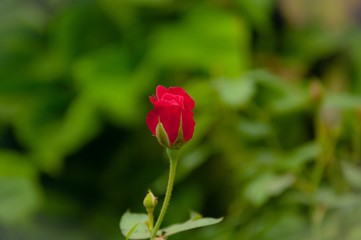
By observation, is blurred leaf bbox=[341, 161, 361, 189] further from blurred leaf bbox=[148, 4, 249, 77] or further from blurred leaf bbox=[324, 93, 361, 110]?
blurred leaf bbox=[148, 4, 249, 77]

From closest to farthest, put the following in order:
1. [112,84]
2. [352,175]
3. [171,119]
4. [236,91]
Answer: [171,119], [352,175], [236,91], [112,84]

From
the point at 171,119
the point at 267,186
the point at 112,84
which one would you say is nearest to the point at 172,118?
the point at 171,119

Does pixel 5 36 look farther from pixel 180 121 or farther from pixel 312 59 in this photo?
pixel 180 121

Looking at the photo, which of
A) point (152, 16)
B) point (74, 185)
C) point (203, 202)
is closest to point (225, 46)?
point (152, 16)

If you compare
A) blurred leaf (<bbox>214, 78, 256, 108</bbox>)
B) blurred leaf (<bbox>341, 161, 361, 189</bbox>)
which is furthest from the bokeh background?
blurred leaf (<bbox>341, 161, 361, 189</bbox>)

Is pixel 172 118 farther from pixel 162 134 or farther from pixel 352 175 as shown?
pixel 352 175

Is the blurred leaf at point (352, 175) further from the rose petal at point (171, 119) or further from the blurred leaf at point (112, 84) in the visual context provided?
the blurred leaf at point (112, 84)

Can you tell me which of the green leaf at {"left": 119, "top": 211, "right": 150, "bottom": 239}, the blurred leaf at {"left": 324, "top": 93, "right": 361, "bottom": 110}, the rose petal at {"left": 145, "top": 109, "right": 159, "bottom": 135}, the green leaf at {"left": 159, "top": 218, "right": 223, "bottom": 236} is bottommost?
the green leaf at {"left": 159, "top": 218, "right": 223, "bottom": 236}
